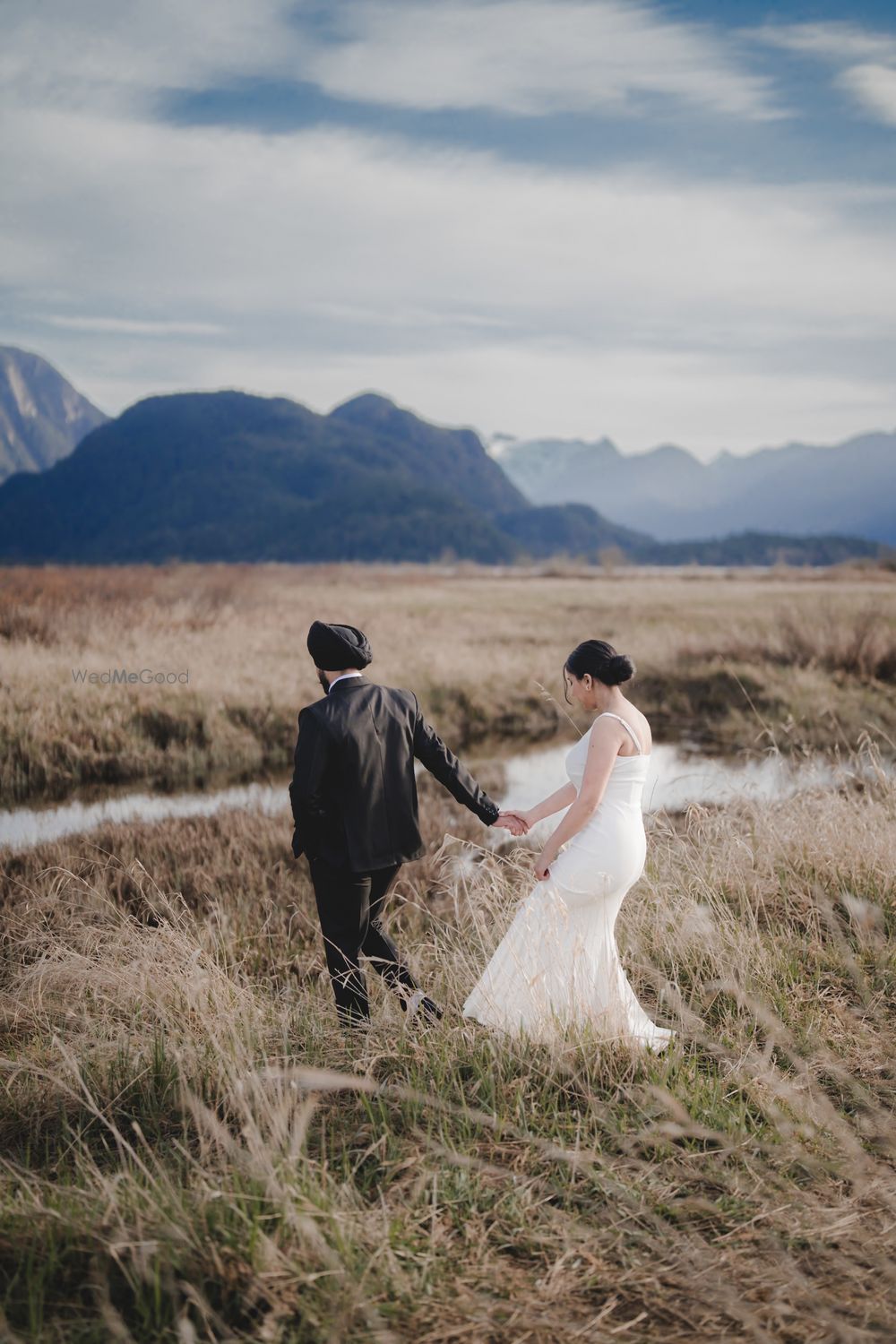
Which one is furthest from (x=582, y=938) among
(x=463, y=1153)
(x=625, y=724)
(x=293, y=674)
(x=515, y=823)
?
(x=293, y=674)

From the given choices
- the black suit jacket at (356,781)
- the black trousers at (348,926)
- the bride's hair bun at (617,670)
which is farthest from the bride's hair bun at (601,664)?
the black trousers at (348,926)

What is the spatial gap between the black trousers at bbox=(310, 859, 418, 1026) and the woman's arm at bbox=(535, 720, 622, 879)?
3.67 ft

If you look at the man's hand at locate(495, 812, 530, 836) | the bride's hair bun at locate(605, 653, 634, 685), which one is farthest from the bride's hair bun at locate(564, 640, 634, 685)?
the man's hand at locate(495, 812, 530, 836)

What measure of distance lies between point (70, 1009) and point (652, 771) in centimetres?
989

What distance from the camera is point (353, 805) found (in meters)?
4.66

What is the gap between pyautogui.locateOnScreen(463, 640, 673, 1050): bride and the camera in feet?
13.4

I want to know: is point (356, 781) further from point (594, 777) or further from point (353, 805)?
point (594, 777)

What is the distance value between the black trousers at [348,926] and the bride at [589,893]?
2.49 feet

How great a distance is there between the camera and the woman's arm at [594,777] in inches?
162

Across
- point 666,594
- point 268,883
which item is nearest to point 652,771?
point 268,883

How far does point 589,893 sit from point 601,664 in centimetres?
105

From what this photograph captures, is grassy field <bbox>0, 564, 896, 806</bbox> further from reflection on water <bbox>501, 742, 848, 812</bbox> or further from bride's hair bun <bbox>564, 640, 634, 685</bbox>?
bride's hair bun <bbox>564, 640, 634, 685</bbox>

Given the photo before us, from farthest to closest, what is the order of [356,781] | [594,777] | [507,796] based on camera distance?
[507,796], [356,781], [594,777]

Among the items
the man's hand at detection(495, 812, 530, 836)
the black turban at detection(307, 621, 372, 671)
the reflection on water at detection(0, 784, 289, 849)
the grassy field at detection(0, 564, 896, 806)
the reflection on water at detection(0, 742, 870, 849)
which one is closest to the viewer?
the black turban at detection(307, 621, 372, 671)
